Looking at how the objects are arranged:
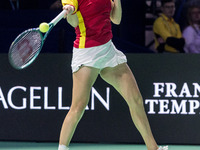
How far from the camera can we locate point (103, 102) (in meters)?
5.98

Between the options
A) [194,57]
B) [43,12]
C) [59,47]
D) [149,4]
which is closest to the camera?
[194,57]

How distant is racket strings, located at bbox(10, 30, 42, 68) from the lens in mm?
4375

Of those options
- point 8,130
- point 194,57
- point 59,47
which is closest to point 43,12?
point 59,47

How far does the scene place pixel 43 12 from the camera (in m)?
6.83

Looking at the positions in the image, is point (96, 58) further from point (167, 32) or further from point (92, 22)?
point (167, 32)

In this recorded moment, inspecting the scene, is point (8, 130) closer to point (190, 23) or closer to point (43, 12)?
point (43, 12)

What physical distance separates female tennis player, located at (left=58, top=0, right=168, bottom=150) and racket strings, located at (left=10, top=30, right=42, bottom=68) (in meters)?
0.31

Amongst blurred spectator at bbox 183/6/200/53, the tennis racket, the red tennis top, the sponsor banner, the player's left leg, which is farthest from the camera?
blurred spectator at bbox 183/6/200/53

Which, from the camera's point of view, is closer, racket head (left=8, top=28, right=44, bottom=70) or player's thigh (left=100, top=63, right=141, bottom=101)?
racket head (left=8, top=28, right=44, bottom=70)

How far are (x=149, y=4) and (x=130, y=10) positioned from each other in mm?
751

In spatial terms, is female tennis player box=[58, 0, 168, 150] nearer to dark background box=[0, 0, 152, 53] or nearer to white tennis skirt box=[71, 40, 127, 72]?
white tennis skirt box=[71, 40, 127, 72]

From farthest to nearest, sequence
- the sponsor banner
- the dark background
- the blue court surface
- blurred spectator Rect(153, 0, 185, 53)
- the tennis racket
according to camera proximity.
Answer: blurred spectator Rect(153, 0, 185, 53) < the dark background < the sponsor banner < the blue court surface < the tennis racket

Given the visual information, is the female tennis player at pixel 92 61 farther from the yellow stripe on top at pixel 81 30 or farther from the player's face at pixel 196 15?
the player's face at pixel 196 15

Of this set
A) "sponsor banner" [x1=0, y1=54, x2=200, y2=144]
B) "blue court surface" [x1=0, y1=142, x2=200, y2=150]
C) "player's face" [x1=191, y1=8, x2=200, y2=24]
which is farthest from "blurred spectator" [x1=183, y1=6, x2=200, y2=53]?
"blue court surface" [x1=0, y1=142, x2=200, y2=150]
